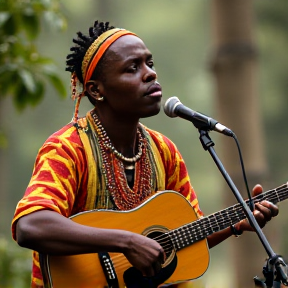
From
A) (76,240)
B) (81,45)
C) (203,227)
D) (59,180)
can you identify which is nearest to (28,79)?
(81,45)

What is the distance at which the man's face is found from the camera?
455 centimetres

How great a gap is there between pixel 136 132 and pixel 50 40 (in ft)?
93.1

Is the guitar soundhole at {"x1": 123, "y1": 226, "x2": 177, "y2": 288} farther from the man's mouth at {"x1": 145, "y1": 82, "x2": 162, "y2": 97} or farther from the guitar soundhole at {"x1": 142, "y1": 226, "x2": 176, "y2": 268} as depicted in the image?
the man's mouth at {"x1": 145, "y1": 82, "x2": 162, "y2": 97}

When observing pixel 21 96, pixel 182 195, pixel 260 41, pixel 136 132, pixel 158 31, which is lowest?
pixel 182 195

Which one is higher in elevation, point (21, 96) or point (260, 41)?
point (260, 41)

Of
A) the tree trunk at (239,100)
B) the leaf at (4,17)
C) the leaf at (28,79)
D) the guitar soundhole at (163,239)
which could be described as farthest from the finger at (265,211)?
the tree trunk at (239,100)

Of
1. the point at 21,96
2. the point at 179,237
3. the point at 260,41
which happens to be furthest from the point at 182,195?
the point at 260,41

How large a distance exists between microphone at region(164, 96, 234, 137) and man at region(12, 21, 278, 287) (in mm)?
162

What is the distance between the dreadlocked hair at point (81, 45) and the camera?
15.6ft

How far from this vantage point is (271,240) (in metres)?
9.19

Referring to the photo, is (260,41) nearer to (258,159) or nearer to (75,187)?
(258,159)

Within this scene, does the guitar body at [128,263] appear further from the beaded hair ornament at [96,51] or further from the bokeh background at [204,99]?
the beaded hair ornament at [96,51]

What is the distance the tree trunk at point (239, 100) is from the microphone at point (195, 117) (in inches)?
201

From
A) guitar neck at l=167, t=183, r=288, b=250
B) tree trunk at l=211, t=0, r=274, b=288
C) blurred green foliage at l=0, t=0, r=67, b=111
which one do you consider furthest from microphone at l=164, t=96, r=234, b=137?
tree trunk at l=211, t=0, r=274, b=288
